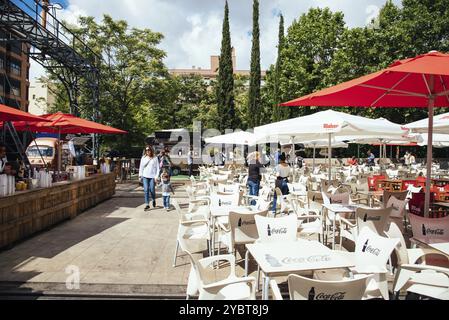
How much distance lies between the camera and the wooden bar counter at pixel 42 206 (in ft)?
19.4

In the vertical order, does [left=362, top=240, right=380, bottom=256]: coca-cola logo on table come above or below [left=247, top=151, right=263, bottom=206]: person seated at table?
below

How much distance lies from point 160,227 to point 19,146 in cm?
502

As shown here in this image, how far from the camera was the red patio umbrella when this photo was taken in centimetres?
382

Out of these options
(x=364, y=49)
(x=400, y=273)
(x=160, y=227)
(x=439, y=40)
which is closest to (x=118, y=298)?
(x=400, y=273)

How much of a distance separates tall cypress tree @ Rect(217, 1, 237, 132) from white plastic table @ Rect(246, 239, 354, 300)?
29.3 metres

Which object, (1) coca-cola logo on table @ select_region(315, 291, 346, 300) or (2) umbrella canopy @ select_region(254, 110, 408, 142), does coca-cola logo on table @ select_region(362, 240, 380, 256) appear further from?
(2) umbrella canopy @ select_region(254, 110, 408, 142)

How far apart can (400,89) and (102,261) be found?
5.23m

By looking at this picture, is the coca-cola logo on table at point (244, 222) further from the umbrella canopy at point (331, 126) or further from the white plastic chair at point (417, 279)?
the umbrella canopy at point (331, 126)

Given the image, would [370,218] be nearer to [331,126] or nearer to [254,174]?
[331,126]

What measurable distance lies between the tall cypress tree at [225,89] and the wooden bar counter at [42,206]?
22731 mm

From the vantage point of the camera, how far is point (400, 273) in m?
3.40

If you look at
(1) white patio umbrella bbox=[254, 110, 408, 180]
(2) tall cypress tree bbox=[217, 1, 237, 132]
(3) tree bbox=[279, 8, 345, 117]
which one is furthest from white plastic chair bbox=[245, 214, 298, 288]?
(2) tall cypress tree bbox=[217, 1, 237, 132]

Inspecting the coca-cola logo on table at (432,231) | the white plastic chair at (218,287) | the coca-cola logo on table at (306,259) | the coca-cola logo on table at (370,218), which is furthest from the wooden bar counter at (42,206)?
the coca-cola logo on table at (432,231)
